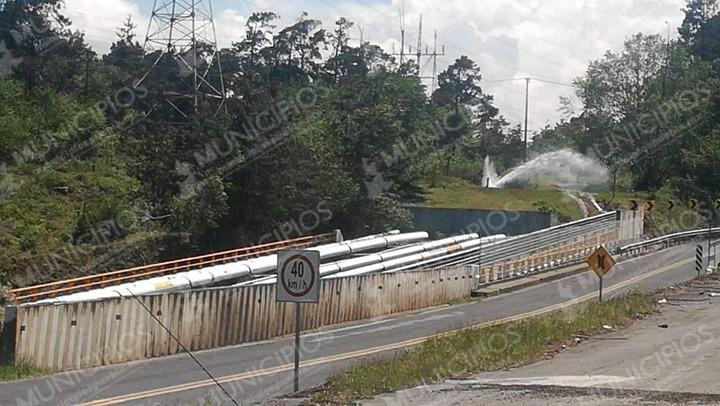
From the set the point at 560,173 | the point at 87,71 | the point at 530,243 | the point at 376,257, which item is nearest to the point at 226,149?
the point at 376,257

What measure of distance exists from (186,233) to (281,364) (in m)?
29.7

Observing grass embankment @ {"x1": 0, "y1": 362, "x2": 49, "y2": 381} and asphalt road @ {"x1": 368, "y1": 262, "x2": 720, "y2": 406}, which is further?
grass embankment @ {"x1": 0, "y1": 362, "x2": 49, "y2": 381}

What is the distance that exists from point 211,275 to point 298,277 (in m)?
22.7

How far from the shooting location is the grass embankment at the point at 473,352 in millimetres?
14953

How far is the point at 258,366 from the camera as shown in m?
21.0

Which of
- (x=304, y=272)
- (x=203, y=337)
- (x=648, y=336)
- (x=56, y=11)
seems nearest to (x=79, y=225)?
(x=203, y=337)

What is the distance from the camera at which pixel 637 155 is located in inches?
3263

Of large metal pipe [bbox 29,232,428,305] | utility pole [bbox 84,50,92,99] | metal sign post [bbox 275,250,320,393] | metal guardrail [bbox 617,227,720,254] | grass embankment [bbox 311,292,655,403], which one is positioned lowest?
large metal pipe [bbox 29,232,428,305]

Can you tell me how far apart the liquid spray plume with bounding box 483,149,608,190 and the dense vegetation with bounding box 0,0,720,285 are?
65.6 inches

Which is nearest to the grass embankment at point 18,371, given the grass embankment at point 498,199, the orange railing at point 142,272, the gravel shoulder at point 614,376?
the gravel shoulder at point 614,376

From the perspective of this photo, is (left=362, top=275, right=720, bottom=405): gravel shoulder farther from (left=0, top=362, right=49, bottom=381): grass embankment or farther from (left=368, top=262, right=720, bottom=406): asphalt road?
(left=0, top=362, right=49, bottom=381): grass embankment

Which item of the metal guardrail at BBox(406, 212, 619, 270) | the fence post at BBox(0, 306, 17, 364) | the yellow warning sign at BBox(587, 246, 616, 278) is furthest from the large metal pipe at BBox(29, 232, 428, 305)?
the yellow warning sign at BBox(587, 246, 616, 278)

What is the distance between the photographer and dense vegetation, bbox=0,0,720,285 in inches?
1983

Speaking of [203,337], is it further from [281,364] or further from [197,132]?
[197,132]
